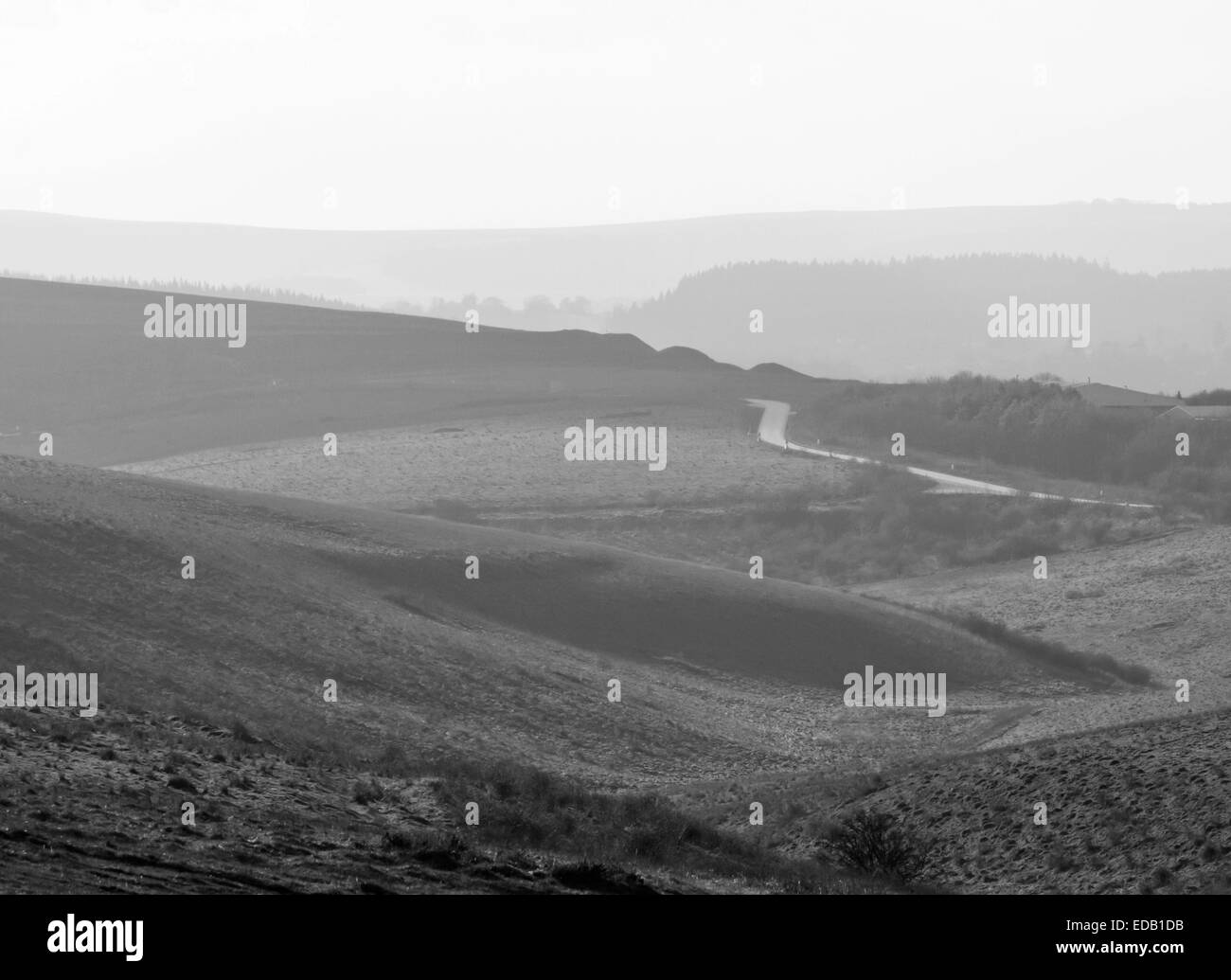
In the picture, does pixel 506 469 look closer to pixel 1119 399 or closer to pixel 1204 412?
pixel 1204 412

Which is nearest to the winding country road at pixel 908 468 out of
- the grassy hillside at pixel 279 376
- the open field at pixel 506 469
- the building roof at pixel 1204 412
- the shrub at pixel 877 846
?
the open field at pixel 506 469

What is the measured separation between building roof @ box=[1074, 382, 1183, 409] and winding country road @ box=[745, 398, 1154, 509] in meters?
19.6

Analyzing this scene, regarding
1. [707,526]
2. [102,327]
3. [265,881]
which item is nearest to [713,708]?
[265,881]

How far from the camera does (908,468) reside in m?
82.3

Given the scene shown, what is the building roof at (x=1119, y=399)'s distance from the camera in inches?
3839

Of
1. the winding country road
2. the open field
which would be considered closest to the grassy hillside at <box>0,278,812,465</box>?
the winding country road

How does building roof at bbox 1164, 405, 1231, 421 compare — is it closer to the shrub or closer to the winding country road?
the winding country road

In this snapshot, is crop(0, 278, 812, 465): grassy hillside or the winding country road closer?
the winding country road

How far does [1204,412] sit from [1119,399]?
11260mm

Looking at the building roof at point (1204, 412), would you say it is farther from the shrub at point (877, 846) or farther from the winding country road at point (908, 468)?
the shrub at point (877, 846)

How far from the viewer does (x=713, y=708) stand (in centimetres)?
3108

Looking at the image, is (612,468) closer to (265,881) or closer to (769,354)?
(265,881)

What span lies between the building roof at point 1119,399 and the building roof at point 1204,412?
240 centimetres

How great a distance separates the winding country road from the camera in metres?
73.2
